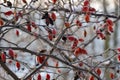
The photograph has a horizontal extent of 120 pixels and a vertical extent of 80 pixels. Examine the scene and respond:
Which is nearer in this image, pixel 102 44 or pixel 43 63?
pixel 43 63

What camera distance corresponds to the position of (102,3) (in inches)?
327

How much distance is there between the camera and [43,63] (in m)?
1.92

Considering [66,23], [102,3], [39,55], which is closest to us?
[39,55]

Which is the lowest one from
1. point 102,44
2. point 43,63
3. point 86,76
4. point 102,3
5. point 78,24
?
point 102,44

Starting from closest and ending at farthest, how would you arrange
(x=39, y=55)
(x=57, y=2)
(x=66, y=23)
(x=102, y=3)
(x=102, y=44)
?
(x=39, y=55) < (x=66, y=23) < (x=57, y=2) < (x=102, y=3) < (x=102, y=44)

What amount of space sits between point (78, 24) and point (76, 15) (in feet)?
0.18

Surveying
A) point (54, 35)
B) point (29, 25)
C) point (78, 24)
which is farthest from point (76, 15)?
point (29, 25)

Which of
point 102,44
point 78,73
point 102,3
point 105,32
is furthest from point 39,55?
point 102,44

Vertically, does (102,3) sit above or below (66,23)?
below

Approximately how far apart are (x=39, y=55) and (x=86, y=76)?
0.48m

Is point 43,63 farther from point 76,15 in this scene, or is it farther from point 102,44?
point 102,44

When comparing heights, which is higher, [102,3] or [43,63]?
[43,63]

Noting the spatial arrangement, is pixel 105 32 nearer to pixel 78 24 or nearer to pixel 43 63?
pixel 78 24

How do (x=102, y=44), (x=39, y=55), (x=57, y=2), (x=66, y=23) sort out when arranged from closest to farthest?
(x=39, y=55) < (x=66, y=23) < (x=57, y=2) < (x=102, y=44)
